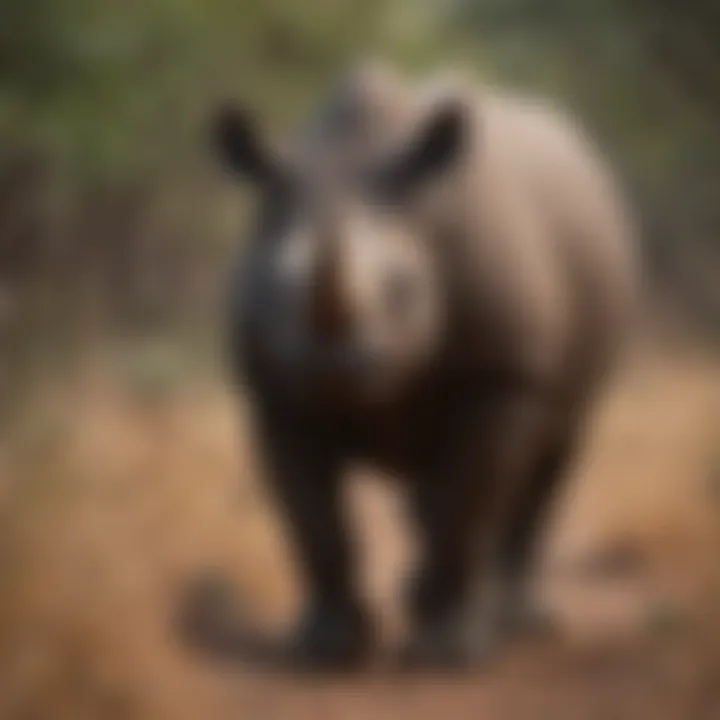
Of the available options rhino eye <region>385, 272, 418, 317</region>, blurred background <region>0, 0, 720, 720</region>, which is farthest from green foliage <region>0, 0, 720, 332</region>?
rhino eye <region>385, 272, 418, 317</region>

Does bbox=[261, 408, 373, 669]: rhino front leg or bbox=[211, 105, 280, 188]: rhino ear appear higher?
bbox=[211, 105, 280, 188]: rhino ear

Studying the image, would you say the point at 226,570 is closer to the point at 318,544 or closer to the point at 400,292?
the point at 318,544

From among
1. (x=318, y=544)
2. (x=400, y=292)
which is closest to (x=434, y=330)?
(x=400, y=292)

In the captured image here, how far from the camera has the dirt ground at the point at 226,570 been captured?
1.04m

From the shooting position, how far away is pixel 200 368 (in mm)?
1077

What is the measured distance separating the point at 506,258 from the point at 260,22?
0.20 meters

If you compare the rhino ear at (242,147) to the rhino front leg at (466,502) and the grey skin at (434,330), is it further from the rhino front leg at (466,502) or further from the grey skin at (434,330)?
the rhino front leg at (466,502)

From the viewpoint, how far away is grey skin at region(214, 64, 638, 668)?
3.39 ft

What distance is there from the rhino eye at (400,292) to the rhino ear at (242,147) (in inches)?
3.6

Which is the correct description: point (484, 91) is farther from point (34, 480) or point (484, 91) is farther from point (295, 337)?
point (34, 480)

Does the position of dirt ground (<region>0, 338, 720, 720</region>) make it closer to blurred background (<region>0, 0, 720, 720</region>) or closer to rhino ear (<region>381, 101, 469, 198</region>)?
blurred background (<region>0, 0, 720, 720</region>)

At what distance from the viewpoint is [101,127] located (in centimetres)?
107

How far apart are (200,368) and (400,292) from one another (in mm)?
130

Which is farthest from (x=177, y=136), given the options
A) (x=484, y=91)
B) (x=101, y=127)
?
(x=484, y=91)
